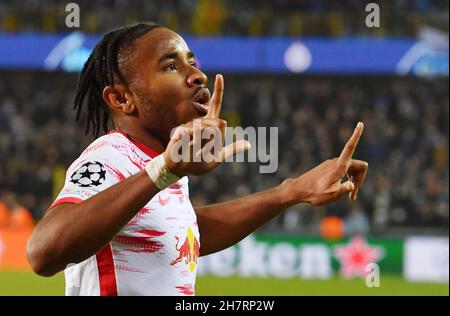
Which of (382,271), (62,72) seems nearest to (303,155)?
(382,271)

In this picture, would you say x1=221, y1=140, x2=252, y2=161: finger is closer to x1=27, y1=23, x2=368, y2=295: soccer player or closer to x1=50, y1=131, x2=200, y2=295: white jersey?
x1=27, y1=23, x2=368, y2=295: soccer player

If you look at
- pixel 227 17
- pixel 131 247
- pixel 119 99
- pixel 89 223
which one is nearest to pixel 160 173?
pixel 89 223

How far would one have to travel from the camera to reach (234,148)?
2797mm

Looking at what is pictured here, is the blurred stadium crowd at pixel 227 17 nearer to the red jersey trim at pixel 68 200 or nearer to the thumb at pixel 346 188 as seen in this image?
the thumb at pixel 346 188

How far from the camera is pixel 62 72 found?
834 inches

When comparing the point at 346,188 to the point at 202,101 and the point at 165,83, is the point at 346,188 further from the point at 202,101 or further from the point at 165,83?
the point at 165,83

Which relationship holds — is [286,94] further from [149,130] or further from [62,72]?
[149,130]

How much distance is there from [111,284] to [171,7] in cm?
1964

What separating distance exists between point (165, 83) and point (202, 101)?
16cm

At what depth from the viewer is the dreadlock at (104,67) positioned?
333 cm

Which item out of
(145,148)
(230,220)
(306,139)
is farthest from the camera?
(306,139)

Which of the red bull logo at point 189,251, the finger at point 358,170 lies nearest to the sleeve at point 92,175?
the red bull logo at point 189,251

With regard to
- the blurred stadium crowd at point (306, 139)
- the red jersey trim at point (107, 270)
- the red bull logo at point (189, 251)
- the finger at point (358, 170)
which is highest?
the blurred stadium crowd at point (306, 139)
